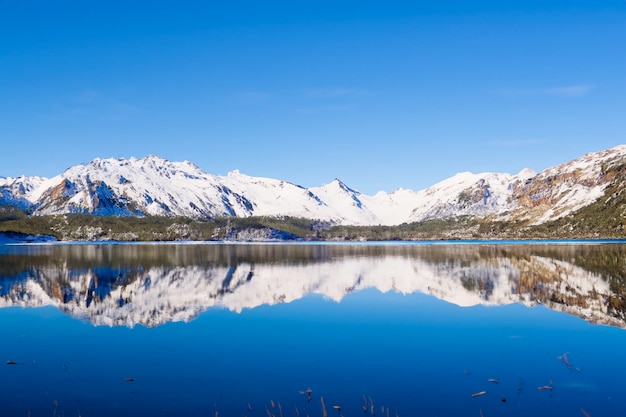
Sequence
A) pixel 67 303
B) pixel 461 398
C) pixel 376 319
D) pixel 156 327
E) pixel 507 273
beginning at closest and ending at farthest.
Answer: pixel 461 398 → pixel 156 327 → pixel 376 319 → pixel 67 303 → pixel 507 273

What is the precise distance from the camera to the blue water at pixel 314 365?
24.2 m

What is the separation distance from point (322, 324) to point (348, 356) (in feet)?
39.5

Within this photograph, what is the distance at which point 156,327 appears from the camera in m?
43.1

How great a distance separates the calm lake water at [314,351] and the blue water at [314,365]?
0.11 m

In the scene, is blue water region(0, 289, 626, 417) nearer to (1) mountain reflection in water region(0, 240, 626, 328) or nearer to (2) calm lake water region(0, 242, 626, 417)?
(2) calm lake water region(0, 242, 626, 417)

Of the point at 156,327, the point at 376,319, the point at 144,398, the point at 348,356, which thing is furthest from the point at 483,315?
the point at 144,398

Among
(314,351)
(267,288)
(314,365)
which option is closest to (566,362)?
(314,365)

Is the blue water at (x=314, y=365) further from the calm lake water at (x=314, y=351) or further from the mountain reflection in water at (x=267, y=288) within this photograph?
the mountain reflection in water at (x=267, y=288)

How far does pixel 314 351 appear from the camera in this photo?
116 ft

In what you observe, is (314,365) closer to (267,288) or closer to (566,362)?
(566,362)

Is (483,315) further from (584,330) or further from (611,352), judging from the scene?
(611,352)

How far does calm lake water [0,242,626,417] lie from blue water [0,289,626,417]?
11 centimetres

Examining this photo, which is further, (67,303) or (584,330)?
(67,303)

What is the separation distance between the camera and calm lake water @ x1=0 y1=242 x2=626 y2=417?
2453 centimetres
